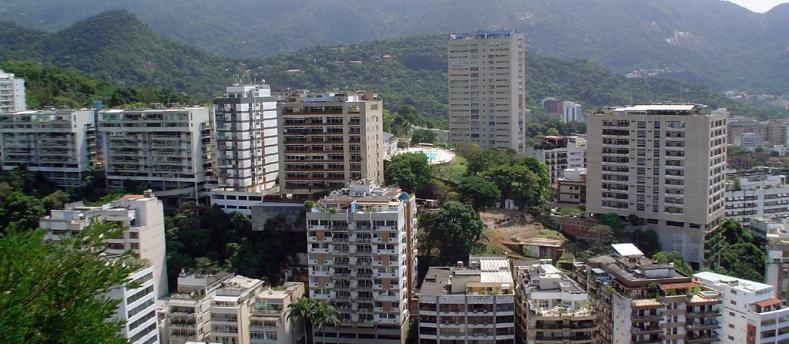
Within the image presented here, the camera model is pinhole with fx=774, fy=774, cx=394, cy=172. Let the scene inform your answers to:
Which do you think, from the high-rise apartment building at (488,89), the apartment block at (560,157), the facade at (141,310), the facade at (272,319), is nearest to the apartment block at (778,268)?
the apartment block at (560,157)

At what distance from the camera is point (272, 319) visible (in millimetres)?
34094

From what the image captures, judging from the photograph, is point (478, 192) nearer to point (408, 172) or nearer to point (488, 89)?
point (408, 172)

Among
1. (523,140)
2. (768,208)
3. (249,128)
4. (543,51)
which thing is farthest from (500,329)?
(543,51)

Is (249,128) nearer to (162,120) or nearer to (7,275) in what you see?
(162,120)

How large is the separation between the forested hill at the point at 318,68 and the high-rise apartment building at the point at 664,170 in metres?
54.2

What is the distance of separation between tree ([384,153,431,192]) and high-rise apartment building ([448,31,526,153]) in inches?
955

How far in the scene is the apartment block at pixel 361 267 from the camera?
35.3 m

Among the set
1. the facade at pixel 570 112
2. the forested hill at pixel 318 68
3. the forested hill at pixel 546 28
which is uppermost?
the forested hill at pixel 546 28

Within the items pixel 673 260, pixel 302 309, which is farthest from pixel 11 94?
pixel 673 260

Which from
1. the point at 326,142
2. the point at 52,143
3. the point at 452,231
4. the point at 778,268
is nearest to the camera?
the point at 452,231

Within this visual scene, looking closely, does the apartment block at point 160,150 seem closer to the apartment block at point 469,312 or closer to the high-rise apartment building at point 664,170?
the apartment block at point 469,312

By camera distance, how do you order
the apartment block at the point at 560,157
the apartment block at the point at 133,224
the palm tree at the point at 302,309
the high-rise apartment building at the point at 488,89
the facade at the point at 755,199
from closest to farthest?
1. the palm tree at the point at 302,309
2. the apartment block at the point at 133,224
3. the facade at the point at 755,199
4. the apartment block at the point at 560,157
5. the high-rise apartment building at the point at 488,89

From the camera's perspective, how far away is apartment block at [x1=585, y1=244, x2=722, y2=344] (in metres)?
31.2

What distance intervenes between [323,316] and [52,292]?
2387 cm
